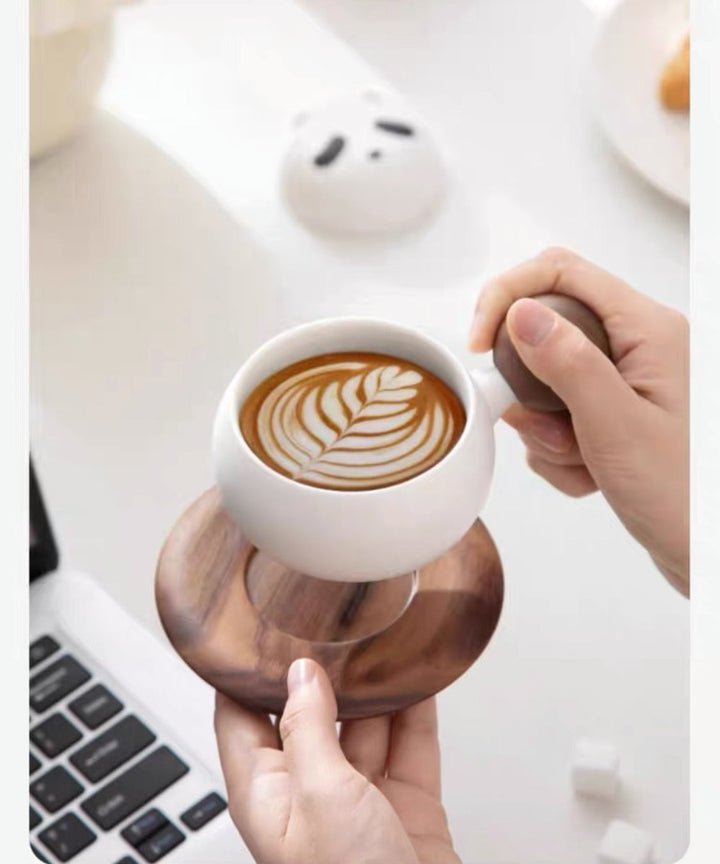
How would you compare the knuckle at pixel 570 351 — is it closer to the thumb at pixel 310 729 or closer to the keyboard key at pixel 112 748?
the thumb at pixel 310 729

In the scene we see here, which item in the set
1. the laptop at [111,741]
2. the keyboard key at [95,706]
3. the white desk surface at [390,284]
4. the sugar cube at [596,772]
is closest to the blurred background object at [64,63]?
the white desk surface at [390,284]

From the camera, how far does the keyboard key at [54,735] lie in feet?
2.33

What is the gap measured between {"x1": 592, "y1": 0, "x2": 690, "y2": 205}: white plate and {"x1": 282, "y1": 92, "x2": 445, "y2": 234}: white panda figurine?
0.13 meters

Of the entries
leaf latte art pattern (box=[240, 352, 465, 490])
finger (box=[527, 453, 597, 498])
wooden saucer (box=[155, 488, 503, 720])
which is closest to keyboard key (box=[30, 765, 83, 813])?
wooden saucer (box=[155, 488, 503, 720])

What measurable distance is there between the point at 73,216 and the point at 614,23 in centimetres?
42

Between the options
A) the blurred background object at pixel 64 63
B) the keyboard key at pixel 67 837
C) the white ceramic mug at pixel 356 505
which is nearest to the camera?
the white ceramic mug at pixel 356 505

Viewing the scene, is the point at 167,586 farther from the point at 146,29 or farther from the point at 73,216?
the point at 146,29

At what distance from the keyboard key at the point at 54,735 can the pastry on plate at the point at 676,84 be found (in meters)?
0.61

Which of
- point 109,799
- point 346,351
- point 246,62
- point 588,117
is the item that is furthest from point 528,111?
point 109,799

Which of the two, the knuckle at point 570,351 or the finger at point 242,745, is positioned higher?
the knuckle at point 570,351

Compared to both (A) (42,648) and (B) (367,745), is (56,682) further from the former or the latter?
(B) (367,745)

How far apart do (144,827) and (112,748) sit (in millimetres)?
45

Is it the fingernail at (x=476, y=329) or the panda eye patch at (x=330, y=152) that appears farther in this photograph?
the panda eye patch at (x=330, y=152)
